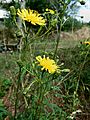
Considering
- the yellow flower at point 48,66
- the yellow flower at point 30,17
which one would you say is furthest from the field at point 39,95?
the yellow flower at point 30,17

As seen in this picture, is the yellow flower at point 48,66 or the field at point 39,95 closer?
the yellow flower at point 48,66

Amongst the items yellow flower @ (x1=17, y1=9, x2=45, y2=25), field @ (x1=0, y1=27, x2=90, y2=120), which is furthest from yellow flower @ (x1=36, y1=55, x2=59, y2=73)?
yellow flower @ (x1=17, y1=9, x2=45, y2=25)

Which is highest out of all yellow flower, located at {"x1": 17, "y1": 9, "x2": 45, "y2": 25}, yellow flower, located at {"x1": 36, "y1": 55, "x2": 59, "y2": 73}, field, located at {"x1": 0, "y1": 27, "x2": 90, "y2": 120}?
yellow flower, located at {"x1": 17, "y1": 9, "x2": 45, "y2": 25}

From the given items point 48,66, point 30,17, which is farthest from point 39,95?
point 30,17

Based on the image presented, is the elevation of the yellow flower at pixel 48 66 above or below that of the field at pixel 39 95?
above

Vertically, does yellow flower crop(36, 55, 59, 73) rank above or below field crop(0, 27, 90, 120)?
above

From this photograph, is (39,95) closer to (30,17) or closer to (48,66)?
(48,66)

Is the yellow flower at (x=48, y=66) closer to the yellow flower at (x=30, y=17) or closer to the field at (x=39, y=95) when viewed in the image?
the field at (x=39, y=95)

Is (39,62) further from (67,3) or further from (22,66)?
(67,3)

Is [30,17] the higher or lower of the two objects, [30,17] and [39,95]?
the higher

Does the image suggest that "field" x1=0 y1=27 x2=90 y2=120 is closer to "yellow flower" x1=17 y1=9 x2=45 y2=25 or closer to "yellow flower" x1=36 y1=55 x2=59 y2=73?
"yellow flower" x1=36 y1=55 x2=59 y2=73

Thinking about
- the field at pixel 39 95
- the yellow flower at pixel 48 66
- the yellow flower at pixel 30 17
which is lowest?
the field at pixel 39 95

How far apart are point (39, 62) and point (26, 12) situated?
0.32 meters

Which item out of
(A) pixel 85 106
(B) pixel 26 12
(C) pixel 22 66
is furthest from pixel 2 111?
(A) pixel 85 106
